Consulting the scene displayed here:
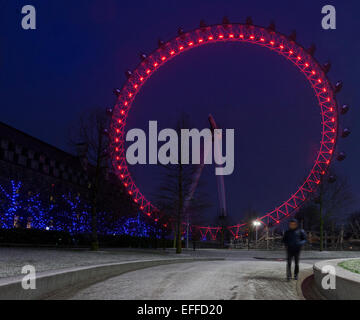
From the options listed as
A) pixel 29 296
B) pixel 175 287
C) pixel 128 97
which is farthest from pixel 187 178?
pixel 29 296

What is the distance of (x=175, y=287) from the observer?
9.35 metres

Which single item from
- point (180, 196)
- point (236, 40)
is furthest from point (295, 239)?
point (236, 40)

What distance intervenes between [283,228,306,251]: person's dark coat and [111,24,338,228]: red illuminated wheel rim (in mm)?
31720

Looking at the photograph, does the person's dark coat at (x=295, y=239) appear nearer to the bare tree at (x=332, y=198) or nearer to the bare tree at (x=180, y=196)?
the bare tree at (x=180, y=196)

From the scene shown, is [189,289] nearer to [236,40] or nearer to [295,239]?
[295,239]

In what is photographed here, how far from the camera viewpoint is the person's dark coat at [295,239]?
9523 mm

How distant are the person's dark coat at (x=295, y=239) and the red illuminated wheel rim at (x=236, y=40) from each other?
31.7 meters

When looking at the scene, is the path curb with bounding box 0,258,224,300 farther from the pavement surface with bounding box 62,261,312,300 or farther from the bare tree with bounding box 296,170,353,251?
the bare tree with bounding box 296,170,353,251

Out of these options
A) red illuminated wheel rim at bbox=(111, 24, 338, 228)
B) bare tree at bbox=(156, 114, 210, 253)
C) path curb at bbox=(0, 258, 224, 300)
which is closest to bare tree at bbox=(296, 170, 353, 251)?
red illuminated wheel rim at bbox=(111, 24, 338, 228)

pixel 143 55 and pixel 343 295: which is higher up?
pixel 143 55

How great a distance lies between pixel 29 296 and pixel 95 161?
799 inches
